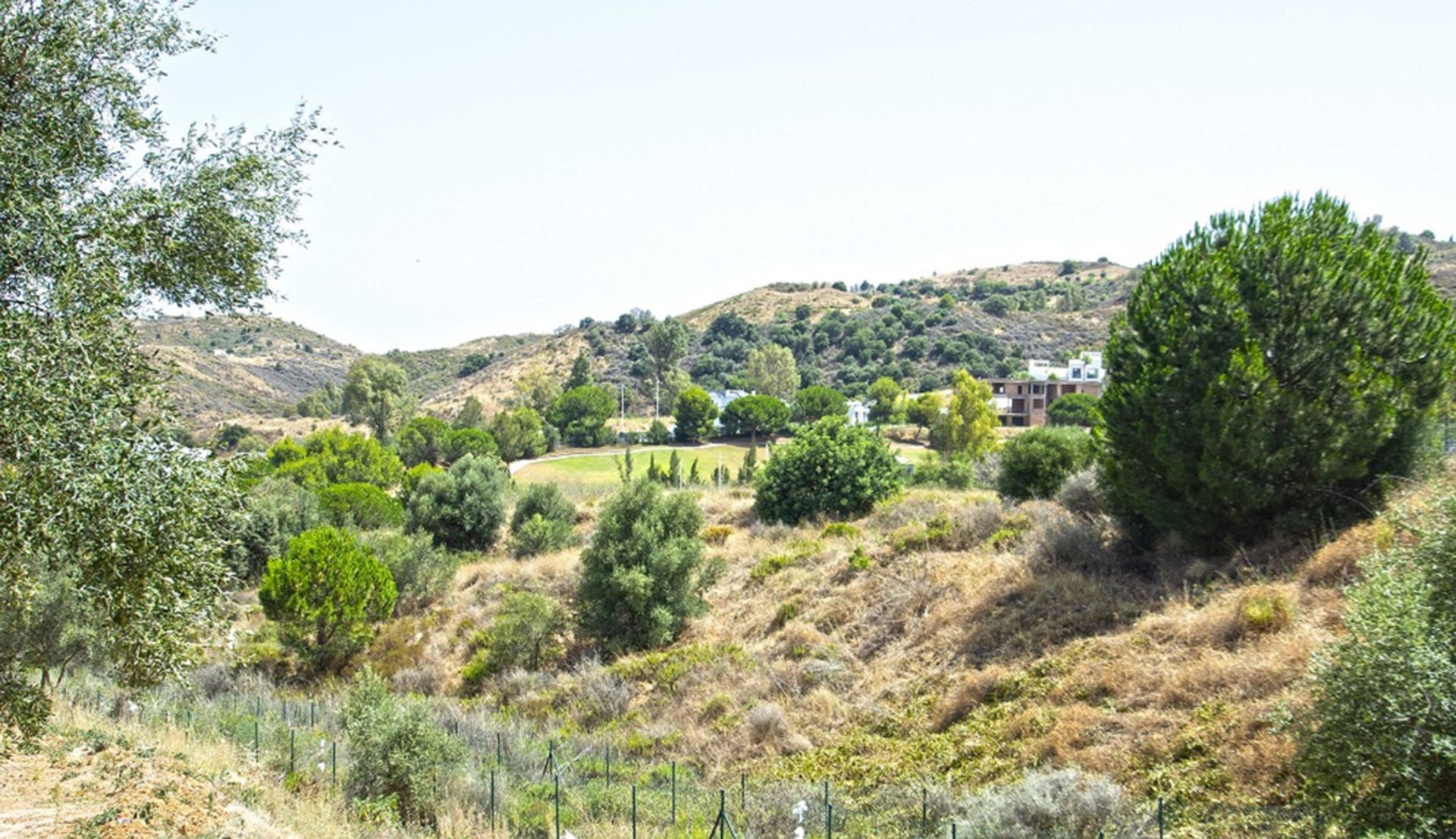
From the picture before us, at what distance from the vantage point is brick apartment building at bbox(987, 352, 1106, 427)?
77562 millimetres

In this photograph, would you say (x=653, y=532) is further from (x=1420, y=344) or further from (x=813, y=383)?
(x=813, y=383)

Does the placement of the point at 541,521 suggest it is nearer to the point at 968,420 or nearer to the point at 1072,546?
the point at 1072,546

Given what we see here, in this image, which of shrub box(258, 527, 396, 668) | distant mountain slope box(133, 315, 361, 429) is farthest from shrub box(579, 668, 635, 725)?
distant mountain slope box(133, 315, 361, 429)

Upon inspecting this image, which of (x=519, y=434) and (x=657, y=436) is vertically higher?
(x=519, y=434)

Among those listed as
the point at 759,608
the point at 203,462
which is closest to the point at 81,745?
the point at 203,462

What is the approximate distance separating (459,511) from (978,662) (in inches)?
932

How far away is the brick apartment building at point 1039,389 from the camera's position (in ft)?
254

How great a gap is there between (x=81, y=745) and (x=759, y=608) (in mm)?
13945

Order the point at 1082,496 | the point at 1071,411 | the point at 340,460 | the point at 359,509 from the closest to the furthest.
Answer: the point at 1082,496, the point at 359,509, the point at 340,460, the point at 1071,411

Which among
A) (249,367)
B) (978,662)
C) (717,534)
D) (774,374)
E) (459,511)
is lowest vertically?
(978,662)

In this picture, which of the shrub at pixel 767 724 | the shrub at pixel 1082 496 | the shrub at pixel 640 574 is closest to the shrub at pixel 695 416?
the shrub at pixel 640 574

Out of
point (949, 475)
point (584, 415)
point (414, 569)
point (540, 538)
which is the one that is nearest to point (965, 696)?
point (414, 569)

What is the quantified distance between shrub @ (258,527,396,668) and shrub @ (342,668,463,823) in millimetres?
11339

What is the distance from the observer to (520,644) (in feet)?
71.7
